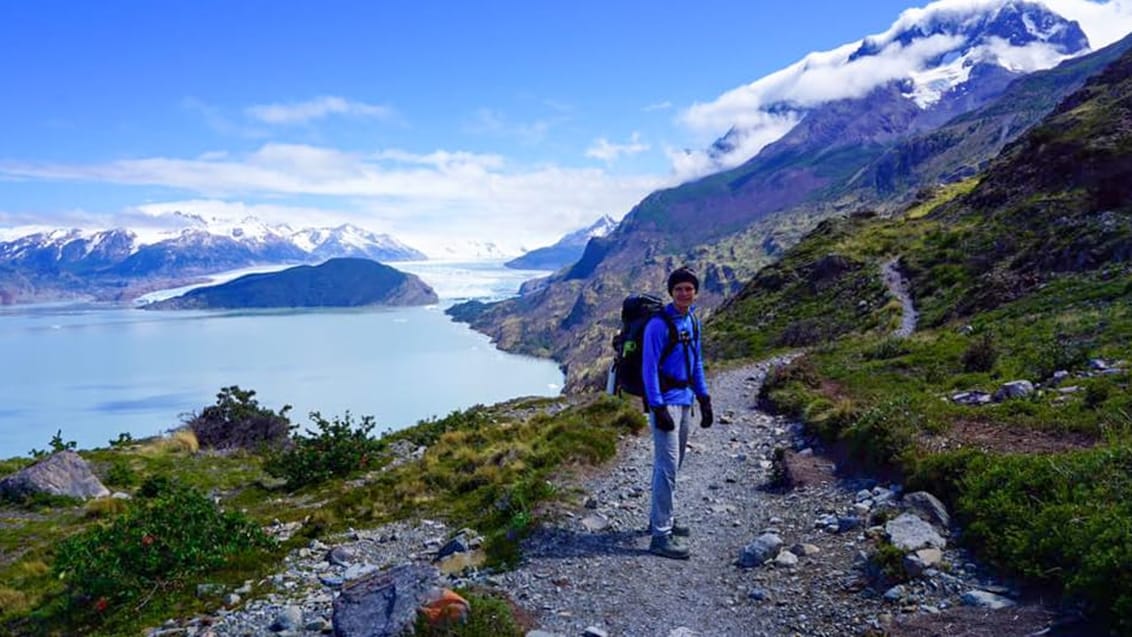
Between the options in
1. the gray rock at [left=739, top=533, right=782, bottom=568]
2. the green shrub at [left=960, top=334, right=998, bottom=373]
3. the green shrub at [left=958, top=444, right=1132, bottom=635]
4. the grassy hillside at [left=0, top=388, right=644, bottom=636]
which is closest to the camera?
the green shrub at [left=958, top=444, right=1132, bottom=635]

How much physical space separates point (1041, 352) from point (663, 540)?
40.0 feet

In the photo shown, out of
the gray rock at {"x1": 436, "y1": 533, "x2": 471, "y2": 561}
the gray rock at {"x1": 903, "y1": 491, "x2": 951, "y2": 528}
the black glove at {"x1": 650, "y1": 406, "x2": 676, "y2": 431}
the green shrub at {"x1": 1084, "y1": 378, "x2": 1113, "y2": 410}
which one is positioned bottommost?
the gray rock at {"x1": 436, "y1": 533, "x2": 471, "y2": 561}

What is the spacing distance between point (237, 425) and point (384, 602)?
957 inches

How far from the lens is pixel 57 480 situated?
19141 mm

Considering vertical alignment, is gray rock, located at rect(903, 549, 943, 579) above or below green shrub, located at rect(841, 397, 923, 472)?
below

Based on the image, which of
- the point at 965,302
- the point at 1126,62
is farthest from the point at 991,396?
the point at 1126,62

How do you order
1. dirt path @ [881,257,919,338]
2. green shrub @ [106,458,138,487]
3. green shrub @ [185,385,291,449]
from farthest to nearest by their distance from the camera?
dirt path @ [881,257,919,338] < green shrub @ [185,385,291,449] < green shrub @ [106,458,138,487]

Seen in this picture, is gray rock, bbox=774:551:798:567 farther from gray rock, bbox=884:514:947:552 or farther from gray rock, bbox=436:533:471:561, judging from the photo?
gray rock, bbox=436:533:471:561

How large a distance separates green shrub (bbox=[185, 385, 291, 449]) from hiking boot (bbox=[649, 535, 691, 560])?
22.0 metres

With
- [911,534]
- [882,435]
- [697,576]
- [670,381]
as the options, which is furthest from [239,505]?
[911,534]

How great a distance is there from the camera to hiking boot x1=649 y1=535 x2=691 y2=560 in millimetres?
9094

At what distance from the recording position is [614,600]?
7930 millimetres

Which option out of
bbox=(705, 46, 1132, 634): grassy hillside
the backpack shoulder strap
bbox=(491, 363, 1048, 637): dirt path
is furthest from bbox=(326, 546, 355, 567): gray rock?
bbox=(705, 46, 1132, 634): grassy hillside

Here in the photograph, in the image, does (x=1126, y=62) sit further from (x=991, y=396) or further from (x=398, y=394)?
(x=398, y=394)
